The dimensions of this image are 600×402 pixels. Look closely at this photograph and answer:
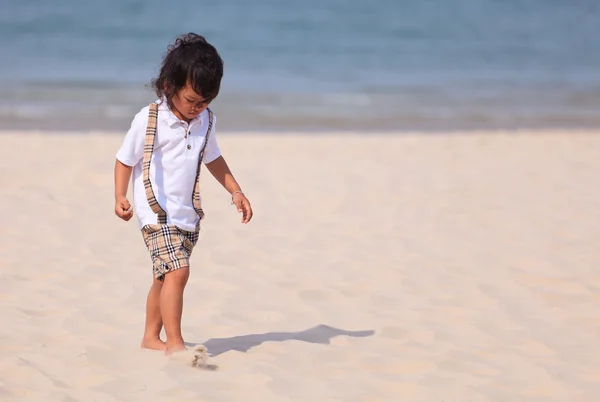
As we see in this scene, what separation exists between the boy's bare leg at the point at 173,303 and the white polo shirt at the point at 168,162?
7.6 inches

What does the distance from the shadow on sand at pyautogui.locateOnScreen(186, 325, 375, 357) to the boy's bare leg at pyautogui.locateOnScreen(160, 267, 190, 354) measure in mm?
268

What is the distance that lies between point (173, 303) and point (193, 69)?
0.92 metres

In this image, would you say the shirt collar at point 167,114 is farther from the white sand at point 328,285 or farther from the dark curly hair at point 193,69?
the white sand at point 328,285

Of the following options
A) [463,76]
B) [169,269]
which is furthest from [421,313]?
[463,76]

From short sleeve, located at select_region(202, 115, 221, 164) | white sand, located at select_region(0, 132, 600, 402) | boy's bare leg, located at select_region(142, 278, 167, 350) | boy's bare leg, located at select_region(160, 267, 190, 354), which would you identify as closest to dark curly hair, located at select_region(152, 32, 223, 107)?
short sleeve, located at select_region(202, 115, 221, 164)

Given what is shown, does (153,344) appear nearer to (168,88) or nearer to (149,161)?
(149,161)

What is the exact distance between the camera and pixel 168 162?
352 centimetres

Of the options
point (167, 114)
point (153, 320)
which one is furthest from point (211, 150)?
point (153, 320)

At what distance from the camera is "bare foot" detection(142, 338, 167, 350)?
373 centimetres

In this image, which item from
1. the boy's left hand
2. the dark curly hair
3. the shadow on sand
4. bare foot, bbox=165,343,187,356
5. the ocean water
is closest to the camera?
the dark curly hair

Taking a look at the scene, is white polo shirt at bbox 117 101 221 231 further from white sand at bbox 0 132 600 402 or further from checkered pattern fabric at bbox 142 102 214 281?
white sand at bbox 0 132 600 402

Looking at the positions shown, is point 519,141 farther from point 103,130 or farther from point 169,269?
point 169,269

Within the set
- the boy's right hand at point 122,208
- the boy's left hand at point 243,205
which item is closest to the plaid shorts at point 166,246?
the boy's right hand at point 122,208

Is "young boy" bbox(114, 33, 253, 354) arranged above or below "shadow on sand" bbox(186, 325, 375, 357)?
above
